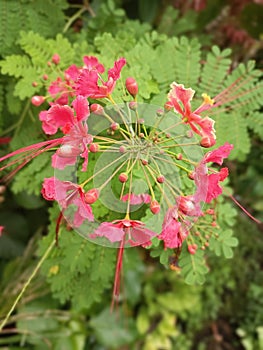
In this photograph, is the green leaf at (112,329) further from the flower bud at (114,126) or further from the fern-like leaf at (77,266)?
the flower bud at (114,126)

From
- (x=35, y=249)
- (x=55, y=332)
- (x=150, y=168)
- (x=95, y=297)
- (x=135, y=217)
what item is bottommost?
(x=55, y=332)

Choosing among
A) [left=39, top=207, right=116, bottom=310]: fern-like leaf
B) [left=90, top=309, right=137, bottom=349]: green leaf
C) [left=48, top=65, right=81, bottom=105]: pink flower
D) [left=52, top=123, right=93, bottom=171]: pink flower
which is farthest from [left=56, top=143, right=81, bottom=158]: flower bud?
[left=90, top=309, right=137, bottom=349]: green leaf

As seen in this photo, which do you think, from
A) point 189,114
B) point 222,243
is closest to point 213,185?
point 189,114

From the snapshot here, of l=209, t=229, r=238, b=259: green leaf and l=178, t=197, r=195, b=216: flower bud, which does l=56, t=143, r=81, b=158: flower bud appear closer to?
l=178, t=197, r=195, b=216: flower bud

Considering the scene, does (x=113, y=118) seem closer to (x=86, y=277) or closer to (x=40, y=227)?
(x=86, y=277)

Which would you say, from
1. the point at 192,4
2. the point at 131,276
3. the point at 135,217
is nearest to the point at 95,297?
the point at 135,217

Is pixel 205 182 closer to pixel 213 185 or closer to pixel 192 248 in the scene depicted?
pixel 213 185

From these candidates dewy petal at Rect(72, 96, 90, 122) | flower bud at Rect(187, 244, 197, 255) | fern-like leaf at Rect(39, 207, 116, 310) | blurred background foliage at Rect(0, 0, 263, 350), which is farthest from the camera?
blurred background foliage at Rect(0, 0, 263, 350)
